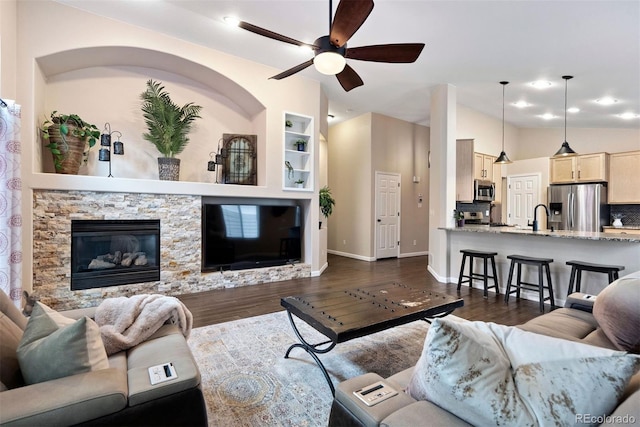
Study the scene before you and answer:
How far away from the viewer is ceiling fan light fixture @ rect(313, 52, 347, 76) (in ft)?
8.56

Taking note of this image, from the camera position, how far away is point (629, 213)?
6.42 m

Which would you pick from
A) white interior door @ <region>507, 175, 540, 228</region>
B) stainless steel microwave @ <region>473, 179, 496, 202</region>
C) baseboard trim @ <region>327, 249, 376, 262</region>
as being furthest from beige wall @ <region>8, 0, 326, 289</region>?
white interior door @ <region>507, 175, 540, 228</region>

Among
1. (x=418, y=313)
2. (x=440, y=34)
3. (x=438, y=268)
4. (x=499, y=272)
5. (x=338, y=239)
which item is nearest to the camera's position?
(x=418, y=313)

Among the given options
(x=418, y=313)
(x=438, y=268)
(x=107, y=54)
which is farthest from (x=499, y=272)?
(x=107, y=54)

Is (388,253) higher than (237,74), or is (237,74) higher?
(237,74)

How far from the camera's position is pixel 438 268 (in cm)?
538

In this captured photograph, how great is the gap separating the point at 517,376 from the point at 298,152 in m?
4.82

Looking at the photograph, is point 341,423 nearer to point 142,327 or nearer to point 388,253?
point 142,327

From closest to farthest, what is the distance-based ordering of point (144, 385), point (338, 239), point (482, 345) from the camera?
point (482, 345) → point (144, 385) → point (338, 239)

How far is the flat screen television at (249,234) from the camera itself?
4676 mm

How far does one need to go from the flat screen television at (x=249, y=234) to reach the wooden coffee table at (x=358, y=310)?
259 centimetres

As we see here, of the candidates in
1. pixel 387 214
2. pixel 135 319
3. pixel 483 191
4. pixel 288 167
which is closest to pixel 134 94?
pixel 288 167

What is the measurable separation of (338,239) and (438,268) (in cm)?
333

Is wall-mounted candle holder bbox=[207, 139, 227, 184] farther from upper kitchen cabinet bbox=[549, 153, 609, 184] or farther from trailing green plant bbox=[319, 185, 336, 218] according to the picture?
upper kitchen cabinet bbox=[549, 153, 609, 184]
